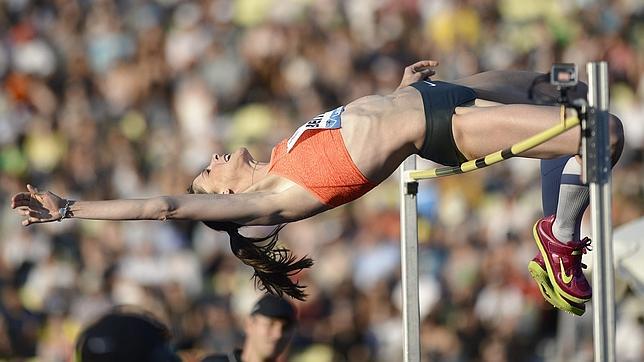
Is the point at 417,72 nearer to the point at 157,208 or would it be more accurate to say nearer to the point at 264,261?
the point at 264,261

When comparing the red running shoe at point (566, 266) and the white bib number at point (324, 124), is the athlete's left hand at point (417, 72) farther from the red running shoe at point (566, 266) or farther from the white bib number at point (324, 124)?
the red running shoe at point (566, 266)

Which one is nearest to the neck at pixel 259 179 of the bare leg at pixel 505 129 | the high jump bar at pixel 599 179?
the bare leg at pixel 505 129

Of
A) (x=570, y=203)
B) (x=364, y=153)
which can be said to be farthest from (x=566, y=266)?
(x=364, y=153)

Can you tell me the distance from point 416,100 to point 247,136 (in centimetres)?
619

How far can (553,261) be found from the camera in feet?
18.1

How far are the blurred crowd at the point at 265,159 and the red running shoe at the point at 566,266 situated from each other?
3729 millimetres

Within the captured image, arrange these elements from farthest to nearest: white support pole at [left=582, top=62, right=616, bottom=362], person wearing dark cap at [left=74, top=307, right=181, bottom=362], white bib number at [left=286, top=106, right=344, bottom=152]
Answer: white bib number at [left=286, top=106, right=344, bottom=152], white support pole at [left=582, top=62, right=616, bottom=362], person wearing dark cap at [left=74, top=307, right=181, bottom=362]

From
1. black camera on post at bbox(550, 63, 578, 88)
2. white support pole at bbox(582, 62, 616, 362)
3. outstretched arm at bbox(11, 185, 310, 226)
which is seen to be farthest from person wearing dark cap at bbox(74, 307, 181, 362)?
black camera on post at bbox(550, 63, 578, 88)

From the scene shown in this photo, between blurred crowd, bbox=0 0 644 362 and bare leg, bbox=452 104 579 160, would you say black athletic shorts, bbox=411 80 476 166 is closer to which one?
bare leg, bbox=452 104 579 160

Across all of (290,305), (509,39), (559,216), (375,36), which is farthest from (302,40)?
(559,216)

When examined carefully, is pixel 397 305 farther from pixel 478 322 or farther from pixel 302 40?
pixel 302 40

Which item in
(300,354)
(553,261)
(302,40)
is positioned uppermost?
(302,40)

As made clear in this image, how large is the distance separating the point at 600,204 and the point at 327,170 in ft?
3.91

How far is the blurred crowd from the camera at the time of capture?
983cm
